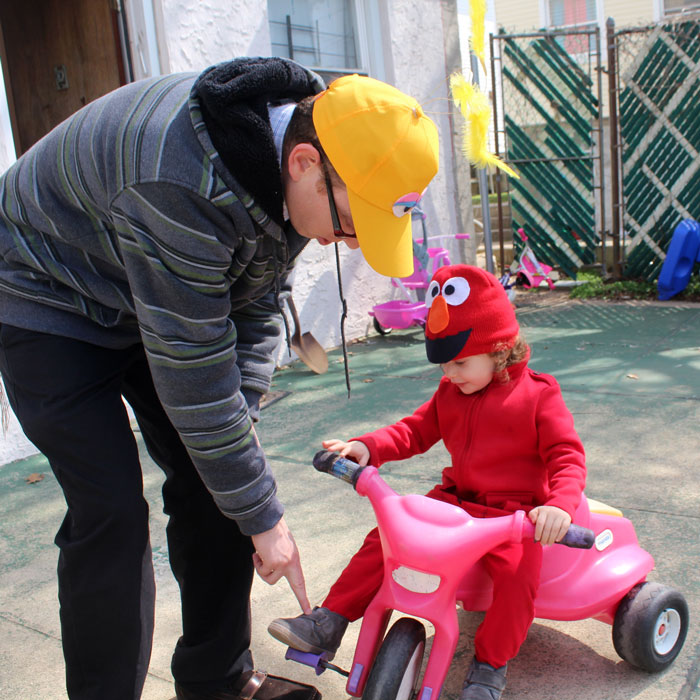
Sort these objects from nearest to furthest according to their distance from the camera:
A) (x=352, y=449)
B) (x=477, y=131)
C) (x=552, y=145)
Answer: (x=352, y=449) → (x=477, y=131) → (x=552, y=145)

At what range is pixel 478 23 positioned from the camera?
17.4ft

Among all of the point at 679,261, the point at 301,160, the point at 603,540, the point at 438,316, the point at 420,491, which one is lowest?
the point at 679,261

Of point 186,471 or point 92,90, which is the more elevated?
point 92,90

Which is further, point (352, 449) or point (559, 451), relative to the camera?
point (352, 449)

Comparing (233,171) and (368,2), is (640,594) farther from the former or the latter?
(368,2)

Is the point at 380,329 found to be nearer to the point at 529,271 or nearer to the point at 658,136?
the point at 529,271

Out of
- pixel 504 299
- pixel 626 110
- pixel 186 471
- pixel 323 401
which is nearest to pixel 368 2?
pixel 626 110

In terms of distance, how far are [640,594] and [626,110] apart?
22.5 feet

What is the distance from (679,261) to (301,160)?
6.49 m

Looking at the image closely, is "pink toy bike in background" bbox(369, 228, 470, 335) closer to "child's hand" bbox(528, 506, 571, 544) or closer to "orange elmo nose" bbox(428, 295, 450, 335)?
"orange elmo nose" bbox(428, 295, 450, 335)

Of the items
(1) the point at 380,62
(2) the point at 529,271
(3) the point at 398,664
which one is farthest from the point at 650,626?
(2) the point at 529,271

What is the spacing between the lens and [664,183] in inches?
310

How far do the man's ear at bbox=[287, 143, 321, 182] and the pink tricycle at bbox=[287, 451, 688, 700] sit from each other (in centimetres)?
80

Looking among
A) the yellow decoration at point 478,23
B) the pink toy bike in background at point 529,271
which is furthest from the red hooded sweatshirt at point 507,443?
the pink toy bike in background at point 529,271
